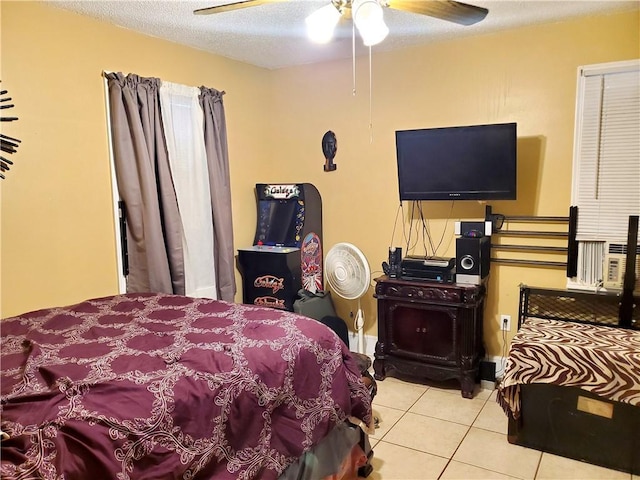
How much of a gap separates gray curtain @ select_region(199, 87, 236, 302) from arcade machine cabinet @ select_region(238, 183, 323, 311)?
0.73 ft

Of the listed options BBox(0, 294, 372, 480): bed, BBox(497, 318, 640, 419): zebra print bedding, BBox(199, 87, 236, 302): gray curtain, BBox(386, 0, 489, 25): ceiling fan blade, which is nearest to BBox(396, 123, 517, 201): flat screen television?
BBox(497, 318, 640, 419): zebra print bedding

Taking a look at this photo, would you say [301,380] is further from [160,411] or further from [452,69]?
[452,69]

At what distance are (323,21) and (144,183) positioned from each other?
170 centimetres

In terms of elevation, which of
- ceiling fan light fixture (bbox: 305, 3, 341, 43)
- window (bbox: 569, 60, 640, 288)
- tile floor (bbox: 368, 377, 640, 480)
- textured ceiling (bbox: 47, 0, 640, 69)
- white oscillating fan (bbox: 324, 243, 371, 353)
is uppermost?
textured ceiling (bbox: 47, 0, 640, 69)

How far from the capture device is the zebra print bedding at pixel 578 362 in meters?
2.32

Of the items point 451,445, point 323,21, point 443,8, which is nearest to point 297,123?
point 323,21

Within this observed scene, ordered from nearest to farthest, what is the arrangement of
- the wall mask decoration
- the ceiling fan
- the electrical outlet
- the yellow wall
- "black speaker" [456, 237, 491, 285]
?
1. the ceiling fan
2. the yellow wall
3. "black speaker" [456, 237, 491, 285]
4. the electrical outlet
5. the wall mask decoration

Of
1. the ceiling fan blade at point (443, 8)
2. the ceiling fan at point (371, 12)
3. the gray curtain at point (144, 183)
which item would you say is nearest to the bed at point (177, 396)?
the gray curtain at point (144, 183)

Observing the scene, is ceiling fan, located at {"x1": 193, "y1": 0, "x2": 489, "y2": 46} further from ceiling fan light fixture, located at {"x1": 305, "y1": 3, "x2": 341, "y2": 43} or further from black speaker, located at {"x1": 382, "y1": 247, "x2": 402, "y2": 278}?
black speaker, located at {"x1": 382, "y1": 247, "x2": 402, "y2": 278}

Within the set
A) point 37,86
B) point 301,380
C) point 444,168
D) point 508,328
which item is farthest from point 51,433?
point 508,328

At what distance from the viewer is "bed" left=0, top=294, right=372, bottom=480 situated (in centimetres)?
127

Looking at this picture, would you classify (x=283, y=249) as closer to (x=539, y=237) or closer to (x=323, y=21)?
(x=539, y=237)

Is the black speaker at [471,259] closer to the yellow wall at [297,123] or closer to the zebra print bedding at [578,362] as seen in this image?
the yellow wall at [297,123]

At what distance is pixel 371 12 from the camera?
1.89 meters
